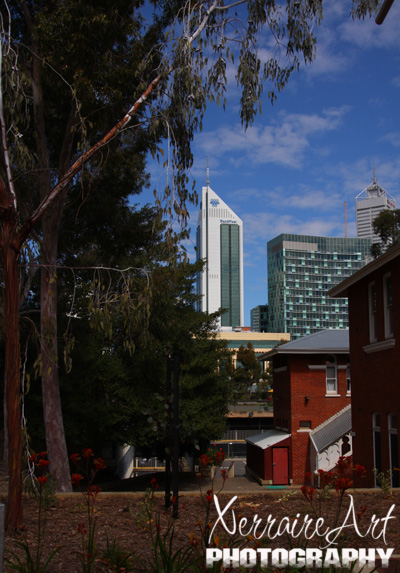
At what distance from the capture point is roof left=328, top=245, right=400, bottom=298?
14391mm

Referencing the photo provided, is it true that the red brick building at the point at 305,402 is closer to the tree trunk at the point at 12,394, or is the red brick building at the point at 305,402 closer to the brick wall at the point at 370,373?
the brick wall at the point at 370,373

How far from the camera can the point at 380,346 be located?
16.2m

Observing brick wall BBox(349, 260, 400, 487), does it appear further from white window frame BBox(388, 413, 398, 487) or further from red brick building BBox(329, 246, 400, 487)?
white window frame BBox(388, 413, 398, 487)

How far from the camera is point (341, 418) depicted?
29484mm

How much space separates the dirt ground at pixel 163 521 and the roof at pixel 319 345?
20459 mm

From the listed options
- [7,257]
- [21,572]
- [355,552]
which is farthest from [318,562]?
[7,257]

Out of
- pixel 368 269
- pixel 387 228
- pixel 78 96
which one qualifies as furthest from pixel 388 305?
pixel 387 228

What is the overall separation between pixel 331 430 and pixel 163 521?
22.9 metres

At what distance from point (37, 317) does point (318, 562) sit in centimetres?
1813

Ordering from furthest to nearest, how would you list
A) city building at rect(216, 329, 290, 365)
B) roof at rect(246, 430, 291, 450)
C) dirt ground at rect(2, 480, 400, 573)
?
city building at rect(216, 329, 290, 365) < roof at rect(246, 430, 291, 450) < dirt ground at rect(2, 480, 400, 573)

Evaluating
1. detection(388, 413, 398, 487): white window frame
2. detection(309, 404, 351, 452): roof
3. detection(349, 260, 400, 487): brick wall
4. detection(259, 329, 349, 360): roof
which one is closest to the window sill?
detection(349, 260, 400, 487): brick wall

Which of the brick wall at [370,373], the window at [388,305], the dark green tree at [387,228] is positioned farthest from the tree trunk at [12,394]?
the dark green tree at [387,228]

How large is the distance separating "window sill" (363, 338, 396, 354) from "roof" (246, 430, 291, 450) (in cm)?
1487

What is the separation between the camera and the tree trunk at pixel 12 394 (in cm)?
728
